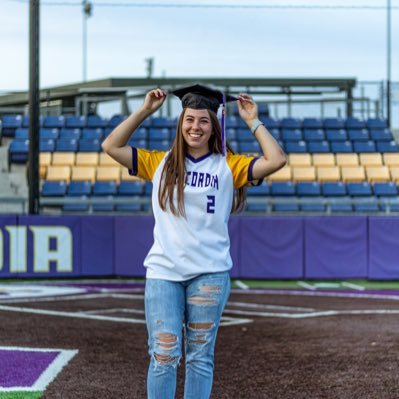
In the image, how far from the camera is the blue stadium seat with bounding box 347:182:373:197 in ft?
75.6

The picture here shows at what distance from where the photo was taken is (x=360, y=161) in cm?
2553

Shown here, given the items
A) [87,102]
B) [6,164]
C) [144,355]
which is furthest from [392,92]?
[144,355]

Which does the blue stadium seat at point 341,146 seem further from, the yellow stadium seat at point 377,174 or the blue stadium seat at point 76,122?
the blue stadium seat at point 76,122

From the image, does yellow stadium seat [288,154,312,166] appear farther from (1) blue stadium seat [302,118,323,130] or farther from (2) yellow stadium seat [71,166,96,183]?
(2) yellow stadium seat [71,166,96,183]

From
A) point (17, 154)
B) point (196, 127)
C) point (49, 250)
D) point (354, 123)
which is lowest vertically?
point (49, 250)

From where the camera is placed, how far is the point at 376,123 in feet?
91.0

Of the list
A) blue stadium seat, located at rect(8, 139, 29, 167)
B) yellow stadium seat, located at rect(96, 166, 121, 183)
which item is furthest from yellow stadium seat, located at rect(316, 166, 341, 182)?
blue stadium seat, located at rect(8, 139, 29, 167)

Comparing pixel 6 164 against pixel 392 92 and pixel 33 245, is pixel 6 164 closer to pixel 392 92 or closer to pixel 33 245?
pixel 33 245

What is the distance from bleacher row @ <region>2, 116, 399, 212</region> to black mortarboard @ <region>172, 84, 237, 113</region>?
52.5 ft

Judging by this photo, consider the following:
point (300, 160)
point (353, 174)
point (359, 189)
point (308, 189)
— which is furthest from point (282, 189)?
point (353, 174)

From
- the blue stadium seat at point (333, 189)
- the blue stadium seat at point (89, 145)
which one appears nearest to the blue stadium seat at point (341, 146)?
the blue stadium seat at point (333, 189)

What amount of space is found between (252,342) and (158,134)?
17.1 m

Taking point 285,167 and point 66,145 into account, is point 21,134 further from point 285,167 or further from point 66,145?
point 285,167

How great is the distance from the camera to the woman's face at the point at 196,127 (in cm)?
464
